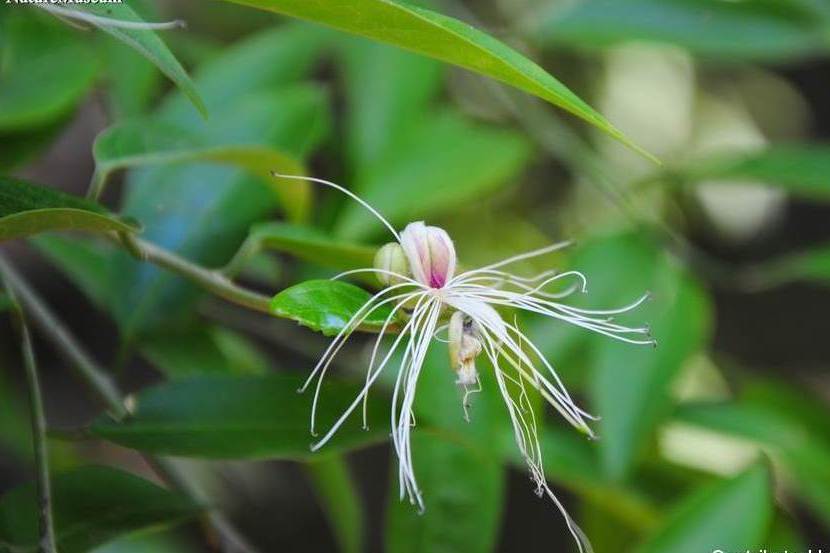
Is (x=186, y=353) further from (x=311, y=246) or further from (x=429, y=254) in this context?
(x=429, y=254)

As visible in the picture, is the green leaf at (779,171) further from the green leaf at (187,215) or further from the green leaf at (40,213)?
the green leaf at (40,213)

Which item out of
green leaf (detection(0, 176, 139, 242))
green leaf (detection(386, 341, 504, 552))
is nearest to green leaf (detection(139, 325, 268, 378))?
green leaf (detection(386, 341, 504, 552))

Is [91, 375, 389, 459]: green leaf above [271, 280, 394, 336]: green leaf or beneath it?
beneath

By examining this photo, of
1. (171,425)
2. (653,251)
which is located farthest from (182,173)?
(653,251)

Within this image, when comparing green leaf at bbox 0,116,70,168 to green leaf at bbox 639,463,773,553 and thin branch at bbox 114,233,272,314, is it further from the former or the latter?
green leaf at bbox 639,463,773,553

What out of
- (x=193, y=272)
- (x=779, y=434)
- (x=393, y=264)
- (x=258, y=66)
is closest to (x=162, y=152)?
(x=193, y=272)

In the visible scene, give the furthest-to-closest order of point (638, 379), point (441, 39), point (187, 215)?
point (638, 379) < point (187, 215) < point (441, 39)
